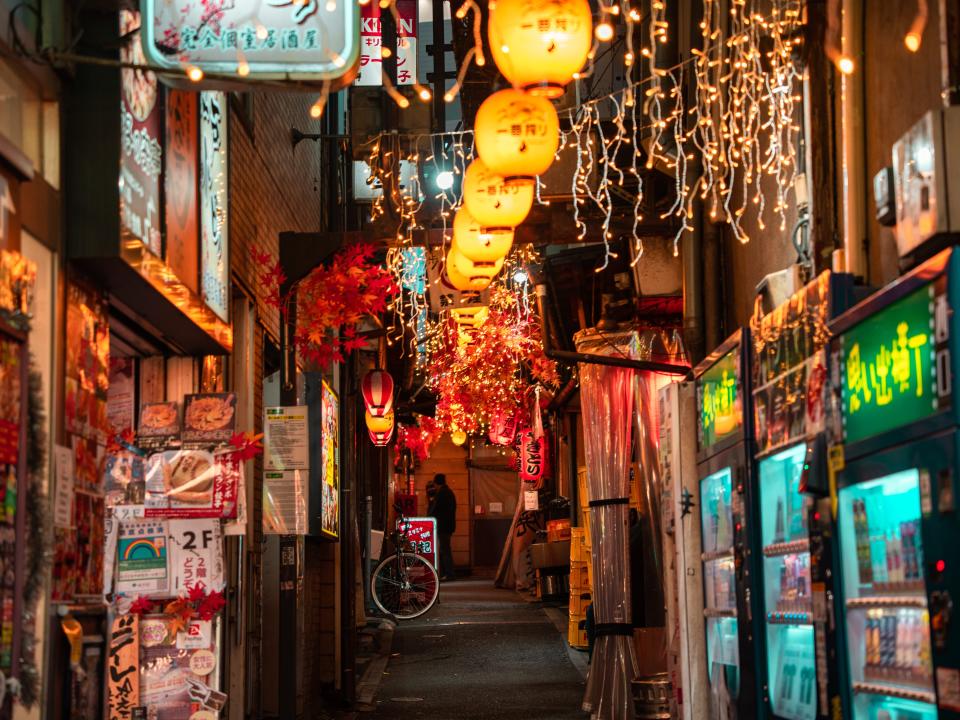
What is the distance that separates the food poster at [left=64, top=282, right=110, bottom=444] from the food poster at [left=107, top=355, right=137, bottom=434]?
2065 mm

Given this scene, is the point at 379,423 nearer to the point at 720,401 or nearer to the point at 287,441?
the point at 287,441

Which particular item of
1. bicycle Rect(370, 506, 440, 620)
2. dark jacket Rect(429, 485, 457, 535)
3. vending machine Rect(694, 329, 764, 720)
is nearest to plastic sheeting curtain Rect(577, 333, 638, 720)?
vending machine Rect(694, 329, 764, 720)

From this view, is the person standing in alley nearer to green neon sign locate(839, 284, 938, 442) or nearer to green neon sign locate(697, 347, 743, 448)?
green neon sign locate(697, 347, 743, 448)

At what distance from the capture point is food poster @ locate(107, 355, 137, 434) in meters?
9.26

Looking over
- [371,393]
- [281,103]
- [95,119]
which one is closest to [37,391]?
[95,119]

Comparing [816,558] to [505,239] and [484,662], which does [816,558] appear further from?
[484,662]

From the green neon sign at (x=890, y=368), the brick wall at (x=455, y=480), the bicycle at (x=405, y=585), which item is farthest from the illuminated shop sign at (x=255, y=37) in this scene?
the brick wall at (x=455, y=480)

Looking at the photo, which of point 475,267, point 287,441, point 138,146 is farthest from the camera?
point 475,267

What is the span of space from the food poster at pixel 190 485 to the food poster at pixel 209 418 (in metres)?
0.15

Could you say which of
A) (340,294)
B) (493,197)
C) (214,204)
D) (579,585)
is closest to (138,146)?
(214,204)

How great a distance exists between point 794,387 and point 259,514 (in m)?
6.36

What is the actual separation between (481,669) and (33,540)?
1246 cm

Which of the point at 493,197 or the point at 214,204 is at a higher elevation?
the point at 493,197

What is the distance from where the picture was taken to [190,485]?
8.09m
